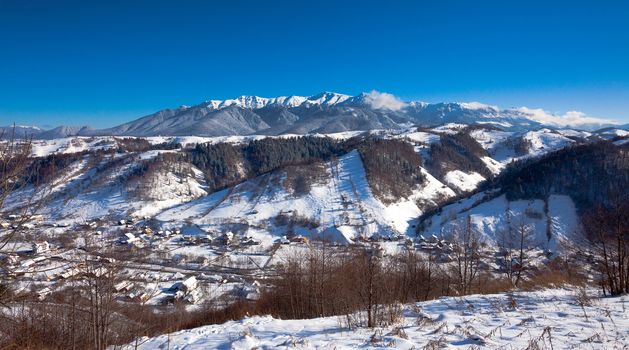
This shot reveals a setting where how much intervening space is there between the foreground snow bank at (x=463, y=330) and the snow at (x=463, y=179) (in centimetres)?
10541

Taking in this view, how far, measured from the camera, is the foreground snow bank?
5.84 m

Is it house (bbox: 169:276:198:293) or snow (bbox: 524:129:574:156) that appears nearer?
house (bbox: 169:276:198:293)

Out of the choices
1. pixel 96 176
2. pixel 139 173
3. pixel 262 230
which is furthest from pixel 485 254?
pixel 96 176

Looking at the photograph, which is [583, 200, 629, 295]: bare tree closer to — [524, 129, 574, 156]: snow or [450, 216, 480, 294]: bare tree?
[450, 216, 480, 294]: bare tree

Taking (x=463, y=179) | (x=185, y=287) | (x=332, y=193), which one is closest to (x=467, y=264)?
(x=185, y=287)

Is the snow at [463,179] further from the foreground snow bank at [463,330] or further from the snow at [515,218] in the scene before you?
the foreground snow bank at [463,330]

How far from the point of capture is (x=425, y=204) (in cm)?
9000

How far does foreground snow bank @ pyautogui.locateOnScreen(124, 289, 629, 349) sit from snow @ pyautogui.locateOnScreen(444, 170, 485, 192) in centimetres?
10541

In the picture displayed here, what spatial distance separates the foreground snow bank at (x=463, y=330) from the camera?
5.84 meters

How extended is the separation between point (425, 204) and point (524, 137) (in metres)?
115

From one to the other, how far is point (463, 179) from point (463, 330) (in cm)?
11701

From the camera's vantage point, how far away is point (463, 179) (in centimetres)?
11512

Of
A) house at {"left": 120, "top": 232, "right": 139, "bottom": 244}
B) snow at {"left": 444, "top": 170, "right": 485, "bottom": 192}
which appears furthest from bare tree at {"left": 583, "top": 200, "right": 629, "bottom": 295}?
snow at {"left": 444, "top": 170, "right": 485, "bottom": 192}

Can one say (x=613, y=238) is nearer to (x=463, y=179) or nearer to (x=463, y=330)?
(x=463, y=330)
